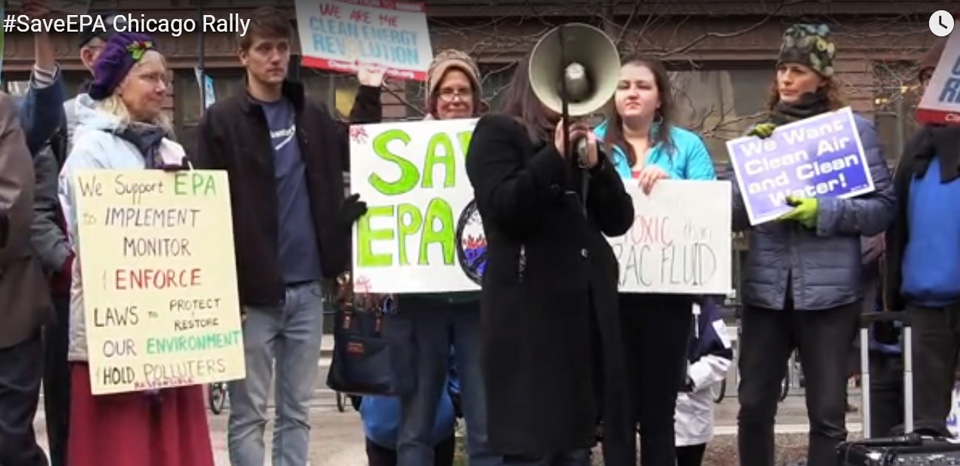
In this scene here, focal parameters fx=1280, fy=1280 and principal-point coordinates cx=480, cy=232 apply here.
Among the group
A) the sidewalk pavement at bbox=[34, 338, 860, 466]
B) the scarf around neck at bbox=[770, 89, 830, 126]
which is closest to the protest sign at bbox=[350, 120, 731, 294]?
the scarf around neck at bbox=[770, 89, 830, 126]

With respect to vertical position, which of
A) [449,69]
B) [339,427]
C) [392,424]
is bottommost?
[339,427]

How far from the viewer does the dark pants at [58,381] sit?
18.0ft

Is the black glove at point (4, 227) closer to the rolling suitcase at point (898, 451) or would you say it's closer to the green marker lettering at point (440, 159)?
the green marker lettering at point (440, 159)

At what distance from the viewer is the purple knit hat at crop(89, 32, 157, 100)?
16.0ft

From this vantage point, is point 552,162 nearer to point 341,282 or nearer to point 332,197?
point 332,197

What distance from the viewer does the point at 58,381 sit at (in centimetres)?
564

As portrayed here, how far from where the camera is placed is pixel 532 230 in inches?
175

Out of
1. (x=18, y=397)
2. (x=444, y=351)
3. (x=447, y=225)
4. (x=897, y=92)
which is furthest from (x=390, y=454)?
(x=897, y=92)

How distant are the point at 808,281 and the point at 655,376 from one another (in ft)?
2.51

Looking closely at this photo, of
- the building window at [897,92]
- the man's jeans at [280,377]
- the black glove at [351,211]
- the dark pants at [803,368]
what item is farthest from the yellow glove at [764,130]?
the building window at [897,92]

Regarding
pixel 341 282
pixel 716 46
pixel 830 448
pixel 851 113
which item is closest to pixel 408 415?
pixel 341 282

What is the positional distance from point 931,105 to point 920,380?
1.22 metres

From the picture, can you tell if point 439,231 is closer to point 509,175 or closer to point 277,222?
point 277,222

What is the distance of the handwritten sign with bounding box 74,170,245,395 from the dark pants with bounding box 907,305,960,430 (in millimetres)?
2911
